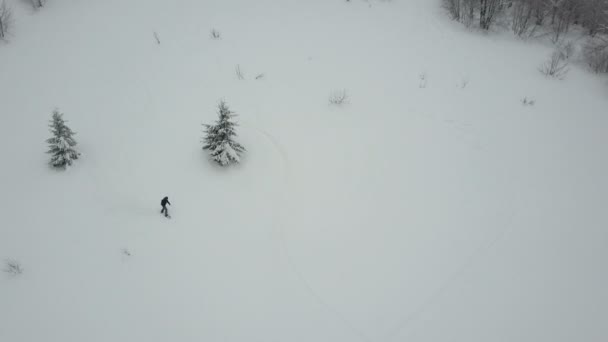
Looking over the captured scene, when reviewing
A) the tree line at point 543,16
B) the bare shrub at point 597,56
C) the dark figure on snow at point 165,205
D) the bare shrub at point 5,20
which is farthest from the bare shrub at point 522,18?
the bare shrub at point 5,20

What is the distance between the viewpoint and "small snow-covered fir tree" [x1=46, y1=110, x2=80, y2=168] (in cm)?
1352

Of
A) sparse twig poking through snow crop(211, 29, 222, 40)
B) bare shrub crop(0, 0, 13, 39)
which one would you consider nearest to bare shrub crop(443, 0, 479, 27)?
sparse twig poking through snow crop(211, 29, 222, 40)

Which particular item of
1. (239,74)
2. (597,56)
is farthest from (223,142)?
(597,56)

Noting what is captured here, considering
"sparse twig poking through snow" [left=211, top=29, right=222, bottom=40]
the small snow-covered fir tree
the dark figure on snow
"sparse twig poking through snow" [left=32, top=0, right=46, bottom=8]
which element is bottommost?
the dark figure on snow

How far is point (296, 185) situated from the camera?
14672 mm

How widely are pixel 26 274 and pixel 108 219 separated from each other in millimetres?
2797

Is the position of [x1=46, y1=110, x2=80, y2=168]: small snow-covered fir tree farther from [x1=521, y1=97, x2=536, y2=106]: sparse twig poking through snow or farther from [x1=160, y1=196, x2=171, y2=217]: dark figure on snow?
[x1=521, y1=97, x2=536, y2=106]: sparse twig poking through snow

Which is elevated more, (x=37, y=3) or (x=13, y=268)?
(x=37, y=3)

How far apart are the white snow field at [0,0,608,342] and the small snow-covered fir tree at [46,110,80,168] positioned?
0.48 metres

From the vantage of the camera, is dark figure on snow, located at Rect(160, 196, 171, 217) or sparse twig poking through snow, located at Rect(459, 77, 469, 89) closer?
dark figure on snow, located at Rect(160, 196, 171, 217)

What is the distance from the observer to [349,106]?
701 inches

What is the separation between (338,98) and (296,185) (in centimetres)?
541

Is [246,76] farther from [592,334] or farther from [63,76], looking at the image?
[592,334]

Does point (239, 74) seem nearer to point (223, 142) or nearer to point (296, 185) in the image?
point (223, 142)
